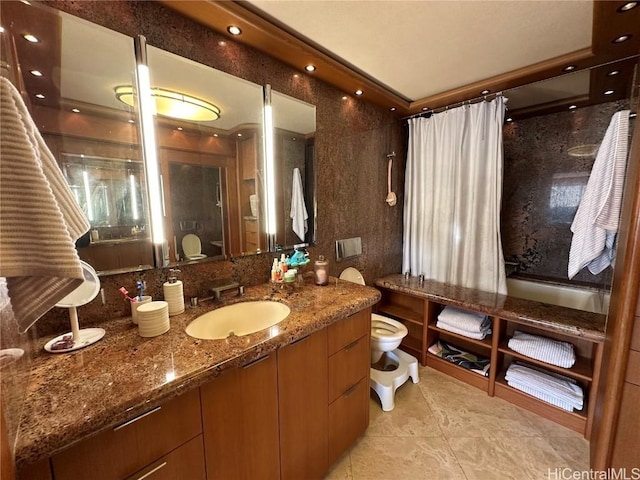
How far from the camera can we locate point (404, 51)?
5.16ft

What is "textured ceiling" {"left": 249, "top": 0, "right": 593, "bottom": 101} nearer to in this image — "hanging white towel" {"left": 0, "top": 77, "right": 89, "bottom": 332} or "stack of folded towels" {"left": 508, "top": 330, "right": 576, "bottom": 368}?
"hanging white towel" {"left": 0, "top": 77, "right": 89, "bottom": 332}

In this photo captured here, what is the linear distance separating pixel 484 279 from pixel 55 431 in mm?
2625

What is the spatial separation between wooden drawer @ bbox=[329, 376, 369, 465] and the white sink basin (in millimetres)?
537

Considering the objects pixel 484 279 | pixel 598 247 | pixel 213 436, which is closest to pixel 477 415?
pixel 484 279

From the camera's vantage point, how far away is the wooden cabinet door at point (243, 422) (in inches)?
33.9

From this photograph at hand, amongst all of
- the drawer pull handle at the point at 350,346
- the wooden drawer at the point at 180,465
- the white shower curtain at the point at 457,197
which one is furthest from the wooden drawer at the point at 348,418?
the white shower curtain at the point at 457,197

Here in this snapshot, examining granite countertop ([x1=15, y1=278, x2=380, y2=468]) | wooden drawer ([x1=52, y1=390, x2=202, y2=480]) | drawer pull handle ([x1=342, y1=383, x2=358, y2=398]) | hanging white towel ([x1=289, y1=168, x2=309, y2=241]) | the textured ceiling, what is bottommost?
drawer pull handle ([x1=342, y1=383, x2=358, y2=398])

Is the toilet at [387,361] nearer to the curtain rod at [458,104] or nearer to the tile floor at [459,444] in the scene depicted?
the tile floor at [459,444]

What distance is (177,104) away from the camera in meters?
1.24

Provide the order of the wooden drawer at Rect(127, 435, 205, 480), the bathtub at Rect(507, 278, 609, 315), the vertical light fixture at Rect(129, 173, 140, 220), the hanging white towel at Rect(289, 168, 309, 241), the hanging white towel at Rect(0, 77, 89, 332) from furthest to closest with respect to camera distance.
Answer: the bathtub at Rect(507, 278, 609, 315) < the hanging white towel at Rect(289, 168, 309, 241) < the vertical light fixture at Rect(129, 173, 140, 220) < the wooden drawer at Rect(127, 435, 205, 480) < the hanging white towel at Rect(0, 77, 89, 332)

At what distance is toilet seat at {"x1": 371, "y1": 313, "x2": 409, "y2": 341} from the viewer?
6.04 ft

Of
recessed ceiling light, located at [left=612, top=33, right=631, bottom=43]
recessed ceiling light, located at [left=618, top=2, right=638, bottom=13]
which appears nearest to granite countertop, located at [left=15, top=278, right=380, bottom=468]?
recessed ceiling light, located at [left=618, top=2, right=638, bottom=13]

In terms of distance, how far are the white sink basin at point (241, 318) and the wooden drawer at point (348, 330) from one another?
0.84 ft

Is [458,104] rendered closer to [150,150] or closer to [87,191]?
[150,150]
